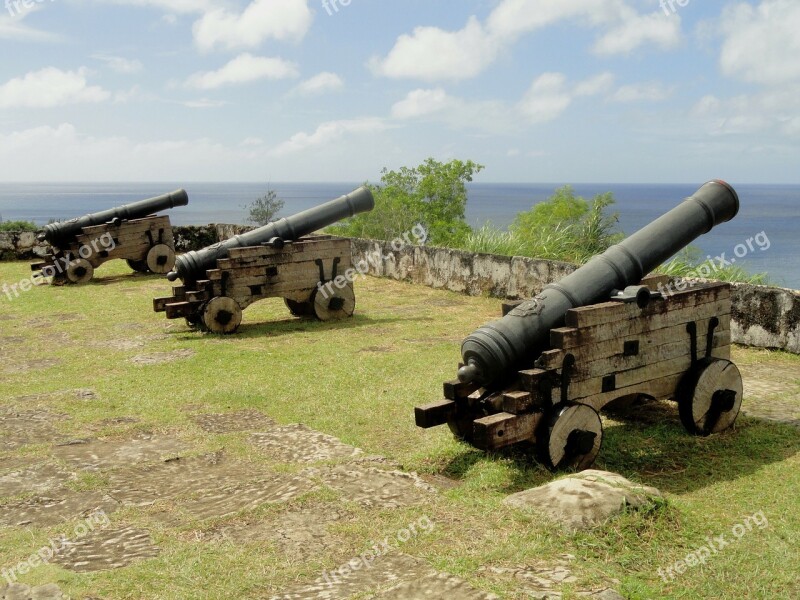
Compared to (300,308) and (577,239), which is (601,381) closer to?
(300,308)

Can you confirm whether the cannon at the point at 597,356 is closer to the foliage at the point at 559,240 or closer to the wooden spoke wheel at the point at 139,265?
the foliage at the point at 559,240

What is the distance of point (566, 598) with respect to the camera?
3.32 metres

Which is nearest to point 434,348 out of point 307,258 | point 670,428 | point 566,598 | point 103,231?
point 307,258

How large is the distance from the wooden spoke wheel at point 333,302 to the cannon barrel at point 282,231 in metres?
0.82

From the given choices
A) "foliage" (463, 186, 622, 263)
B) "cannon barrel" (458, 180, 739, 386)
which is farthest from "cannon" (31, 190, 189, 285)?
"cannon barrel" (458, 180, 739, 386)

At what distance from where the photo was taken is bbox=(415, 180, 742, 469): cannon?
16.3 ft

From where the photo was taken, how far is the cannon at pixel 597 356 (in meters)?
4.97

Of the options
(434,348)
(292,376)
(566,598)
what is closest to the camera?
(566,598)

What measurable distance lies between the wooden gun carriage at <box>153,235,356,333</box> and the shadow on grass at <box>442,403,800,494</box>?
517cm

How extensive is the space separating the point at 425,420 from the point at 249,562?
1.76 m

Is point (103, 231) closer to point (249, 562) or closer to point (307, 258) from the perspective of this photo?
point (307, 258)

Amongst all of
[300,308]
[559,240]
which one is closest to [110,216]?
[300,308]

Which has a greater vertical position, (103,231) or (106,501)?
(103,231)

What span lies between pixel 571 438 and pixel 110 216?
39.7ft
